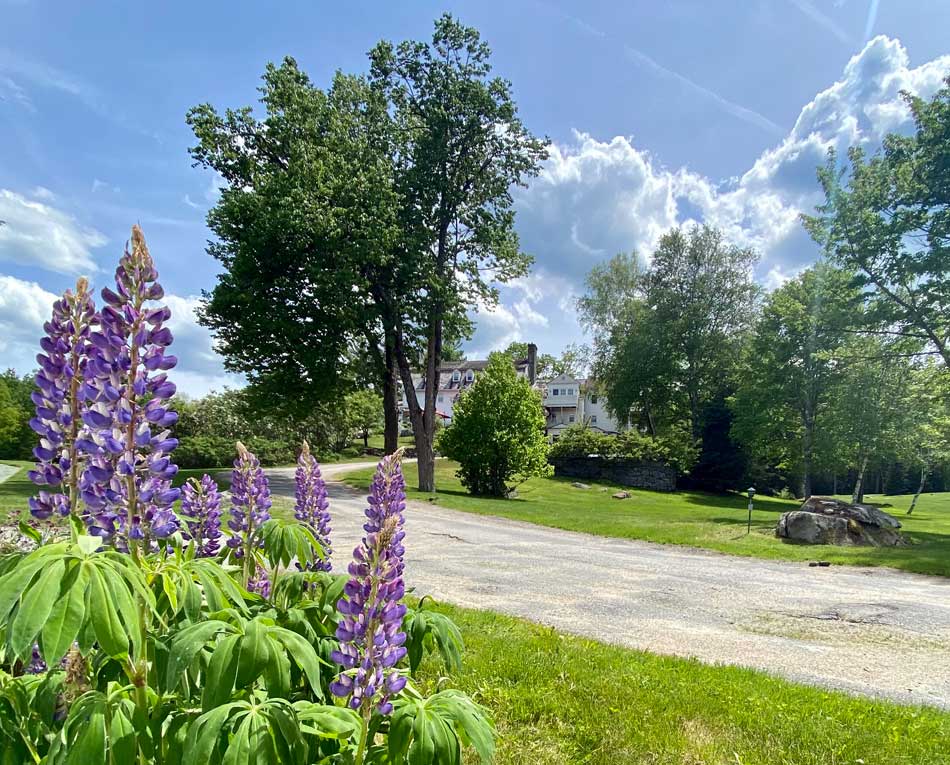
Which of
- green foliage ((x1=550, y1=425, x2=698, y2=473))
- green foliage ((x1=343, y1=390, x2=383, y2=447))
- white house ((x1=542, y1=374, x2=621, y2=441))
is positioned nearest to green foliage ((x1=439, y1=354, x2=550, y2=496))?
green foliage ((x1=550, y1=425, x2=698, y2=473))

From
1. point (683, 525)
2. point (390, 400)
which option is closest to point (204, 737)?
point (683, 525)

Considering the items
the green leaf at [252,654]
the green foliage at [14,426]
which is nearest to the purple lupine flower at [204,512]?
the green leaf at [252,654]

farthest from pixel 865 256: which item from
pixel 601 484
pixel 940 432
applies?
pixel 601 484

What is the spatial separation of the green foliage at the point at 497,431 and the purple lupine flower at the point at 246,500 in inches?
981

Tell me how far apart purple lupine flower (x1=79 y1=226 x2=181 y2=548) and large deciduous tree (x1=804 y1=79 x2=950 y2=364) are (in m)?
23.7

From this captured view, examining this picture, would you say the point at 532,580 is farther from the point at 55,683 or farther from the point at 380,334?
the point at 380,334

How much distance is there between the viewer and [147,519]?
194 cm

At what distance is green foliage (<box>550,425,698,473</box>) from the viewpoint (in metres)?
41.1

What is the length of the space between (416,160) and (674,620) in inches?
913

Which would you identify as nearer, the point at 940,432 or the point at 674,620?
the point at 674,620

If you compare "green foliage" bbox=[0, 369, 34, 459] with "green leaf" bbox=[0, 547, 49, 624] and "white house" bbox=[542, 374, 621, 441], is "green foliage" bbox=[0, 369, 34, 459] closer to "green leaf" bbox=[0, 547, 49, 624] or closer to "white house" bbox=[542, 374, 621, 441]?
"green leaf" bbox=[0, 547, 49, 624]

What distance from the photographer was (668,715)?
14.3ft

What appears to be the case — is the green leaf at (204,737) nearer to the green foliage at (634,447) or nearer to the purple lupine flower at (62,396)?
the purple lupine flower at (62,396)

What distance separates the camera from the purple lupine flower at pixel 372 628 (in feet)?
6.88
